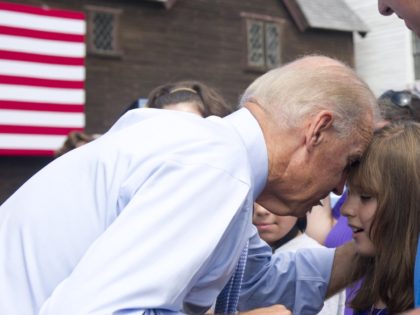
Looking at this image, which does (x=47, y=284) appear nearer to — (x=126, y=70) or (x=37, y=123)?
(x=37, y=123)

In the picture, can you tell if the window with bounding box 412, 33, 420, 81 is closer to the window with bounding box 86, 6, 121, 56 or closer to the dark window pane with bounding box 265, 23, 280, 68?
the dark window pane with bounding box 265, 23, 280, 68

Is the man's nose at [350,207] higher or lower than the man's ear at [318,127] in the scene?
lower

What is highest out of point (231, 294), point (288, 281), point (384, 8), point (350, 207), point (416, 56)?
point (384, 8)

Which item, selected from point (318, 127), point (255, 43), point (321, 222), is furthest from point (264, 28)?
point (318, 127)

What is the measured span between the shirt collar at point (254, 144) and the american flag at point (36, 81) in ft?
38.7

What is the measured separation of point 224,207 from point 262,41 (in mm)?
18515

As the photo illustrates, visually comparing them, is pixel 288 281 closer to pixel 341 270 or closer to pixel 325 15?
pixel 341 270

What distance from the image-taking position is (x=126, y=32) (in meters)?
17.4

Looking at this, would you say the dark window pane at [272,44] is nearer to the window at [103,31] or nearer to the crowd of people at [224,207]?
the window at [103,31]

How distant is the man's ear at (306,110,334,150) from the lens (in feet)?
6.83

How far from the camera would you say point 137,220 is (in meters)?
1.63

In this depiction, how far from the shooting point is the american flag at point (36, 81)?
44.4 feet

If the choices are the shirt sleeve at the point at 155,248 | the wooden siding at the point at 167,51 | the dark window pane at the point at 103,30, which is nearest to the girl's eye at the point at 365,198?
the shirt sleeve at the point at 155,248

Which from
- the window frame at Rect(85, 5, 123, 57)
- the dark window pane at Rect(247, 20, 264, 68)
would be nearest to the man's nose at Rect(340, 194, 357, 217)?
the window frame at Rect(85, 5, 123, 57)
